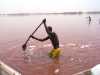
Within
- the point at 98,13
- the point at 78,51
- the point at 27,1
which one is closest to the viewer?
the point at 78,51

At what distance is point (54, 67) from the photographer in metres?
4.19

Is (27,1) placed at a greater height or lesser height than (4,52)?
lesser

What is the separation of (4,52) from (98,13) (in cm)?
2198

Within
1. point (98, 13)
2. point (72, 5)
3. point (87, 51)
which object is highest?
point (87, 51)

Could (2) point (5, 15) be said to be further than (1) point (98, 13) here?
No

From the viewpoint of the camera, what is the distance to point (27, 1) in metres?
20.1

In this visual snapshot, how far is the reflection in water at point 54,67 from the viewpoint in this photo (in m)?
3.90

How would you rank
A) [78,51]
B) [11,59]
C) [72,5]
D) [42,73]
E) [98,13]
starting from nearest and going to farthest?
[42,73], [11,59], [78,51], [72,5], [98,13]

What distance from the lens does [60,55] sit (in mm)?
4980

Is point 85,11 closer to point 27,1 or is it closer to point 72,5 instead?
point 72,5

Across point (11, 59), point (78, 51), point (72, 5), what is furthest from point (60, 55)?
point (72, 5)

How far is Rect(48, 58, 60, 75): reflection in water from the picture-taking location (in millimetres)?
3904

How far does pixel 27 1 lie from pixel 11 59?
52.2 feet

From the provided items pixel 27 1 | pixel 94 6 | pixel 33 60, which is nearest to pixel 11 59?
pixel 33 60
